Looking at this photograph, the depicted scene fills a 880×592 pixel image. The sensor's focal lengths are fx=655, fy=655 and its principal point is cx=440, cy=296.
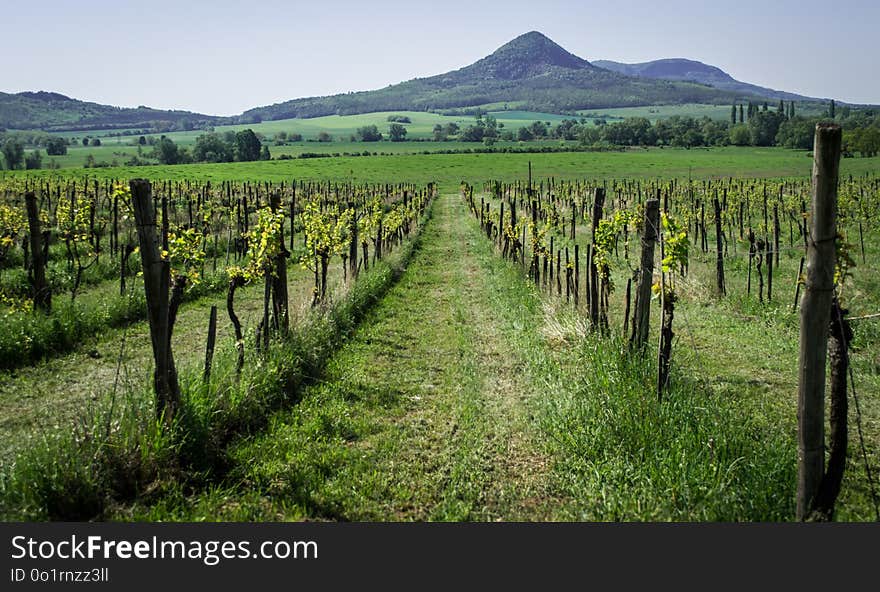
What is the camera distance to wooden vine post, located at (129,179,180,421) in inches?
222

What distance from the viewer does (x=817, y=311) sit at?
13.4 feet

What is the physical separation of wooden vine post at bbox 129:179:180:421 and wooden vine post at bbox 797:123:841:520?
491 cm

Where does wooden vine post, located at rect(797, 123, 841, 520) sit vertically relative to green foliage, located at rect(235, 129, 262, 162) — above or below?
below

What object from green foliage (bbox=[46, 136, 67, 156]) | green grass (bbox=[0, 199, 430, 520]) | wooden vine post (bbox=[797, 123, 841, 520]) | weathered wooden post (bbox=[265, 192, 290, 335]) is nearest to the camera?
wooden vine post (bbox=[797, 123, 841, 520])

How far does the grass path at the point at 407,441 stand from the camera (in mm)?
5238

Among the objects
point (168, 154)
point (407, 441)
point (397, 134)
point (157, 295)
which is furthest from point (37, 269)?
point (397, 134)

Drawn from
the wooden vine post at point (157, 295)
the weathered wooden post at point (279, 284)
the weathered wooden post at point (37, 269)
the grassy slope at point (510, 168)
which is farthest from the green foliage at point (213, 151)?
the wooden vine post at point (157, 295)

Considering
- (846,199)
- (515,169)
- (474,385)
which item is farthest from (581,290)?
(515,169)

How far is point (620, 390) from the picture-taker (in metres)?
6.89

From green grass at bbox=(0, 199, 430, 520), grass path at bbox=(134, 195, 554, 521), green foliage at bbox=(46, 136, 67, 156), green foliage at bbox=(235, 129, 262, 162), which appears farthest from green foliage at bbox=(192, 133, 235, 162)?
green grass at bbox=(0, 199, 430, 520)

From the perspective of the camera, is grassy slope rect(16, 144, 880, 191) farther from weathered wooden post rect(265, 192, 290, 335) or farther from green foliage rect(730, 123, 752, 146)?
weathered wooden post rect(265, 192, 290, 335)

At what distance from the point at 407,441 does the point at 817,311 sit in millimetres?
3978

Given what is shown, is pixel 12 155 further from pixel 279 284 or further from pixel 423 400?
pixel 423 400

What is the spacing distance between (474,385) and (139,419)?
4186 millimetres
